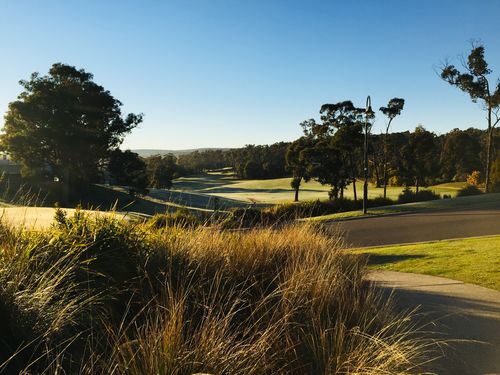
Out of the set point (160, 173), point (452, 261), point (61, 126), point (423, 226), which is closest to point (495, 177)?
point (423, 226)

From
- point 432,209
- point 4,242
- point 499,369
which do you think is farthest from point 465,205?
point 4,242

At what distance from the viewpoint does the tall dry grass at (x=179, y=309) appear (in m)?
2.89

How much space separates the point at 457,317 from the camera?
215 inches

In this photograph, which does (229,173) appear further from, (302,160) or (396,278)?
(396,278)

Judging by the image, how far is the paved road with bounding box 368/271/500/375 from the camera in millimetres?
4109

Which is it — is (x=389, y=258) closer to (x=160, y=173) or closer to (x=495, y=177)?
(x=495, y=177)

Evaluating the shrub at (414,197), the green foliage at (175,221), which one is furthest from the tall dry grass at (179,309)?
the shrub at (414,197)

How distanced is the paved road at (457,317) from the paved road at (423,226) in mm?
6321

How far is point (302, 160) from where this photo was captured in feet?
166

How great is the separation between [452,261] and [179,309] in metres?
8.13

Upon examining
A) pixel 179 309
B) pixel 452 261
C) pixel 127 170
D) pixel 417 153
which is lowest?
pixel 452 261

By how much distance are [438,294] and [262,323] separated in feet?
13.2

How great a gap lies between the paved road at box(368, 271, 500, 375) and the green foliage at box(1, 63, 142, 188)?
43670 millimetres

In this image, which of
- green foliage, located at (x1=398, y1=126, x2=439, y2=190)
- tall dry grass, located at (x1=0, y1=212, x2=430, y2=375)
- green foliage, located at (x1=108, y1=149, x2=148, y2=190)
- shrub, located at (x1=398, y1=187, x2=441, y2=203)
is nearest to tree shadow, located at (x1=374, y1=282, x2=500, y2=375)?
tall dry grass, located at (x1=0, y1=212, x2=430, y2=375)
